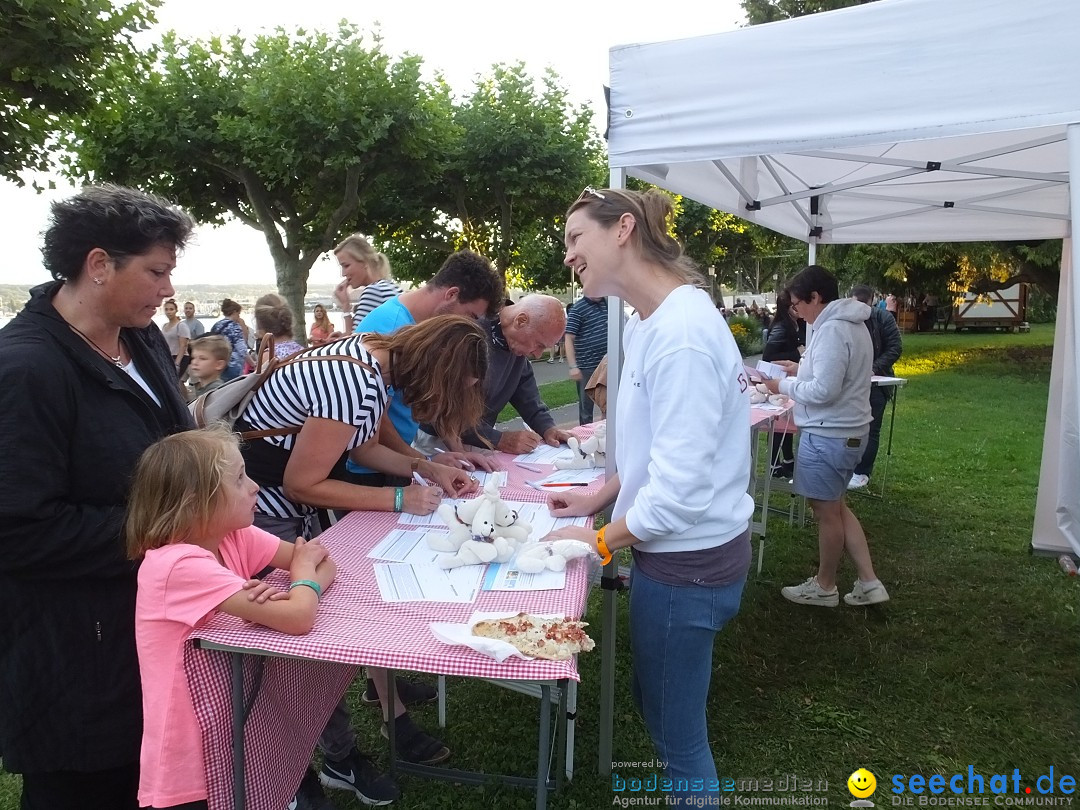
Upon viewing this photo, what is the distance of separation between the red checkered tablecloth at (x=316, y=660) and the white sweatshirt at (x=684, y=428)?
0.97 feet

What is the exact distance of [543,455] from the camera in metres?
3.11

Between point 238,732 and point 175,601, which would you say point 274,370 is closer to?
point 175,601

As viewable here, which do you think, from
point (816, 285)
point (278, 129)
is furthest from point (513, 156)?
point (816, 285)

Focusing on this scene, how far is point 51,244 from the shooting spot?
1.39 meters

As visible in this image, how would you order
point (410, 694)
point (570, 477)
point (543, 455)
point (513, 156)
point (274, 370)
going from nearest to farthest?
point (274, 370) < point (570, 477) < point (410, 694) < point (543, 455) < point (513, 156)

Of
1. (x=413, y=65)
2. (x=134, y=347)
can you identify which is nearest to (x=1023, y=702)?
(x=134, y=347)

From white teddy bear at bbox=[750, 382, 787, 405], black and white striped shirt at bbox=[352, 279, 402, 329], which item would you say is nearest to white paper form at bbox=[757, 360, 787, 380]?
white teddy bear at bbox=[750, 382, 787, 405]

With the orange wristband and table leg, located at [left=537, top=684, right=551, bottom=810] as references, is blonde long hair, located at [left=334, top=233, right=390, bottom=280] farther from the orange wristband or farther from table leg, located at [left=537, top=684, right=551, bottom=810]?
table leg, located at [left=537, top=684, right=551, bottom=810]

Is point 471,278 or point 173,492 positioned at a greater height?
point 471,278

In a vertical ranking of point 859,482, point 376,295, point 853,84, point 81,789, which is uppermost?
point 853,84

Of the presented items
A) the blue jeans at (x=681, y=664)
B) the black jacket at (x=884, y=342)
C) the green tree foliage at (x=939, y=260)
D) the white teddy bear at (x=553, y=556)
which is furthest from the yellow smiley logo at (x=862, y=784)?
the green tree foliage at (x=939, y=260)

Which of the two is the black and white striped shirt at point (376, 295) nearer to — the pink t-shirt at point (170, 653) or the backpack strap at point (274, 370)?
the backpack strap at point (274, 370)

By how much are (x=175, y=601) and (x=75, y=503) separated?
0.28m

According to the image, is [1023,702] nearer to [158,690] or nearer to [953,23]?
[953,23]
